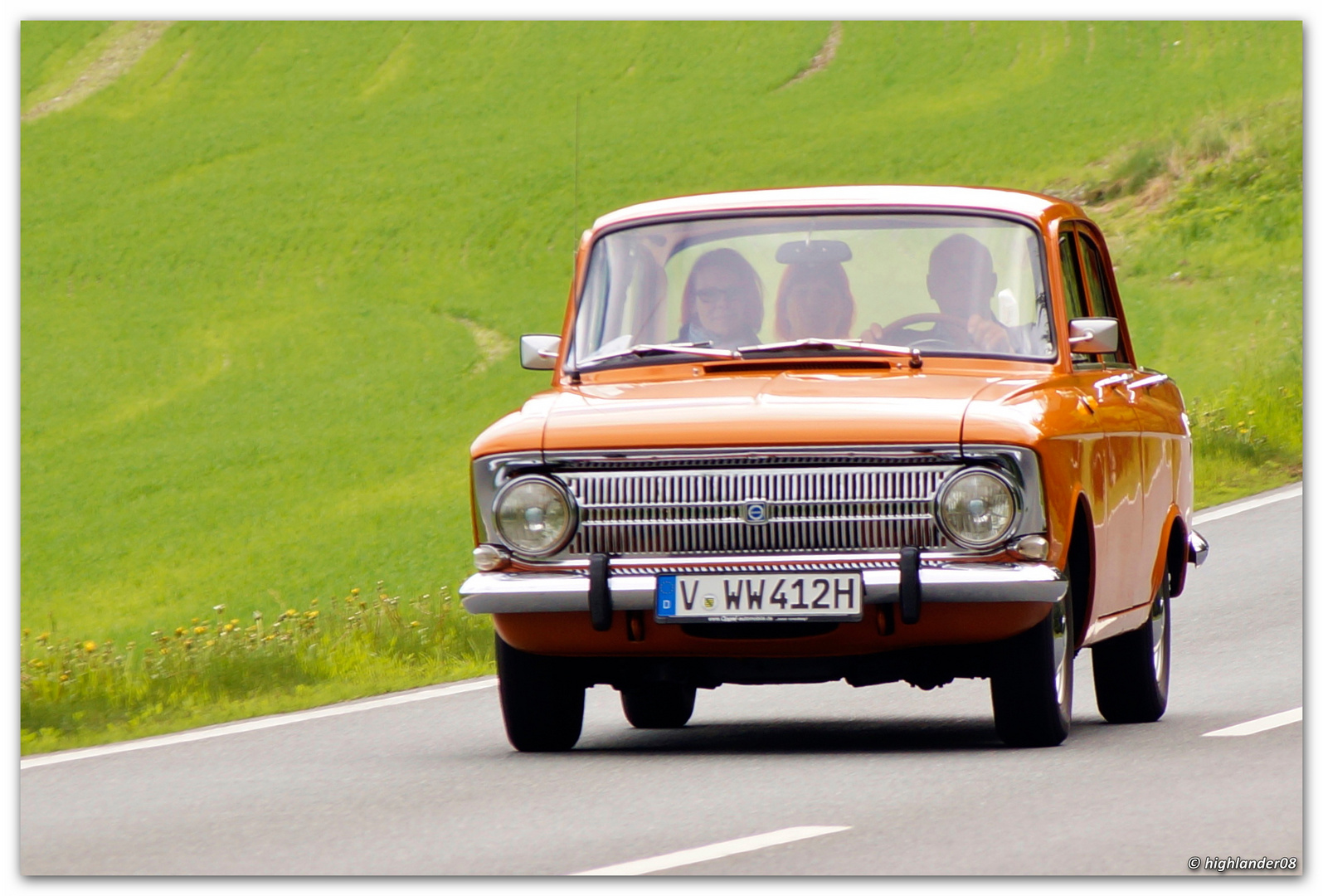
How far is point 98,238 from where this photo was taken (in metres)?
58.2

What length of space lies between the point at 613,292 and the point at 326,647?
4.39 m

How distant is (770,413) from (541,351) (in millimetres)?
1647

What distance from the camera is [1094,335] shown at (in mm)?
9008

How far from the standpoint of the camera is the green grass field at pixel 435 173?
4644 centimetres

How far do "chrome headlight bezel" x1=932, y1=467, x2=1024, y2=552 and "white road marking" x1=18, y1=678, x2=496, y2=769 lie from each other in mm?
3639

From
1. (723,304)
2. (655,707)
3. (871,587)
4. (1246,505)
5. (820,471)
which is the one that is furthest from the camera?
(1246,505)

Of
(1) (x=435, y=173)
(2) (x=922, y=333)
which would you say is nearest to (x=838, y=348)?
(2) (x=922, y=333)

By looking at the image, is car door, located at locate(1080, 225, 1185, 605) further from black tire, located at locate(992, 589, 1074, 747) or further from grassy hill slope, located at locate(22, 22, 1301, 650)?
grassy hill slope, located at locate(22, 22, 1301, 650)

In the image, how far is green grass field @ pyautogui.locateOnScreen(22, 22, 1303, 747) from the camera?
152ft

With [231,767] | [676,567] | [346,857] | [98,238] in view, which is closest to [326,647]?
[231,767]

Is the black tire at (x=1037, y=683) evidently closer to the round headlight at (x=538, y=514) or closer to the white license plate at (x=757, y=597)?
the white license plate at (x=757, y=597)

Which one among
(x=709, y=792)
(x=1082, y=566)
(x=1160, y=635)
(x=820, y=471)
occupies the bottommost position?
(x=1160, y=635)

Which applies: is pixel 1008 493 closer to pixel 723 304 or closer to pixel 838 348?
pixel 838 348

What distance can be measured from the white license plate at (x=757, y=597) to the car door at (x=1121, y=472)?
121cm
